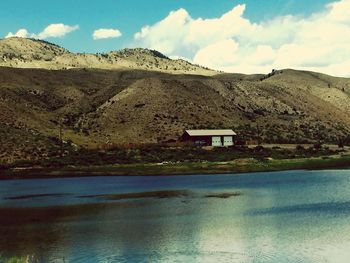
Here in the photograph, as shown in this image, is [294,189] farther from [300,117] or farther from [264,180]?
[300,117]

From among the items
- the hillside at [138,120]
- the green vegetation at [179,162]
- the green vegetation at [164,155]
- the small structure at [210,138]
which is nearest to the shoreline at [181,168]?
the green vegetation at [179,162]

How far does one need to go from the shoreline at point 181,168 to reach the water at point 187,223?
16641 millimetres

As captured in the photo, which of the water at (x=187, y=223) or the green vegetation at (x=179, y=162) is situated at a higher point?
the green vegetation at (x=179, y=162)

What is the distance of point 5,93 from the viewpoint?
185 metres

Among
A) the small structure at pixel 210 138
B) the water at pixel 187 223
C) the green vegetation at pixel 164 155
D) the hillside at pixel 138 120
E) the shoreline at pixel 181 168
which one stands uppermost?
the hillside at pixel 138 120

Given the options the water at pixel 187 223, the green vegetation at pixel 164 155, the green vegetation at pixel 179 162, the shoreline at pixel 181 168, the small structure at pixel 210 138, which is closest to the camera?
the water at pixel 187 223

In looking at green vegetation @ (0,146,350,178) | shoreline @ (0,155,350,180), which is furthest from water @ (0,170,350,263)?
green vegetation @ (0,146,350,178)

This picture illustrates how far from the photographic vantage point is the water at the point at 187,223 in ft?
128

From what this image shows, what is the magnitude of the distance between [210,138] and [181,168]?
34.8 metres

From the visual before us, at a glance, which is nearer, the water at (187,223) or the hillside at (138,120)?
the water at (187,223)

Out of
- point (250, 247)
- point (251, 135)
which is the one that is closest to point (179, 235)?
point (250, 247)

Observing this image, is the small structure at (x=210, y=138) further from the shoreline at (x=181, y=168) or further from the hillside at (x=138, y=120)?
the shoreline at (x=181, y=168)

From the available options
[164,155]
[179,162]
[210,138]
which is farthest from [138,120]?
[179,162]

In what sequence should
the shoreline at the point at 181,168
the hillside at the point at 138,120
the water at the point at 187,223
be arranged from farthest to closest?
1. the hillside at the point at 138,120
2. the shoreline at the point at 181,168
3. the water at the point at 187,223
